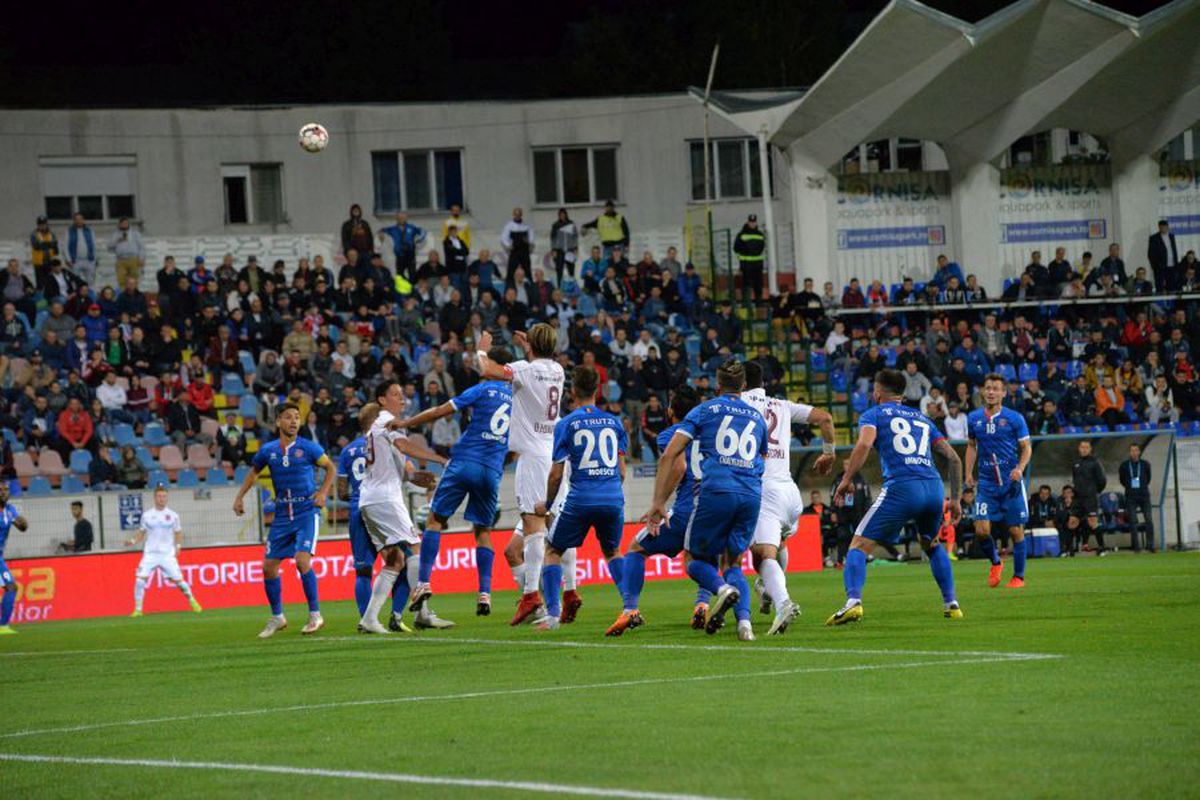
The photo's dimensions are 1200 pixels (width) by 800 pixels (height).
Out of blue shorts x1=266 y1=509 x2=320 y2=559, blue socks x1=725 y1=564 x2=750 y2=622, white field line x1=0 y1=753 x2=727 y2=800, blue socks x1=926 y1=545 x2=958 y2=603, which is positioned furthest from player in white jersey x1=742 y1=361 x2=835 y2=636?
white field line x1=0 y1=753 x2=727 y2=800

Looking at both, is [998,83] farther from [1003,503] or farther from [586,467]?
[586,467]

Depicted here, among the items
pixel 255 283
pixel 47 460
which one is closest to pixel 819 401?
pixel 255 283

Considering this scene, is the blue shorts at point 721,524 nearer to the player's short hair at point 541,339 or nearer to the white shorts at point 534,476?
the player's short hair at point 541,339

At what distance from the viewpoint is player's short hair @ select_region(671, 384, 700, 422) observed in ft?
52.6

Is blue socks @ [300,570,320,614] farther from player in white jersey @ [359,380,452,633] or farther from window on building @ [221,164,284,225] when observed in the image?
window on building @ [221,164,284,225]

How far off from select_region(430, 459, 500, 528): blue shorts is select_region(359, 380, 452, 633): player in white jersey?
18.7 inches

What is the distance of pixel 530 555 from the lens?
17359mm

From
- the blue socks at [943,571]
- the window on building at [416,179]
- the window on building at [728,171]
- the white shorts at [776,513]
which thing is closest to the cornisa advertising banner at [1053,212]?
the window on building at [728,171]

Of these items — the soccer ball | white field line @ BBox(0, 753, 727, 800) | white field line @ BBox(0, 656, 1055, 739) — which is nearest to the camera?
white field line @ BBox(0, 753, 727, 800)

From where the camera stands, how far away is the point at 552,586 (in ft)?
53.9

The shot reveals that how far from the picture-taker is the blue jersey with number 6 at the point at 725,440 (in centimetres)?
1421

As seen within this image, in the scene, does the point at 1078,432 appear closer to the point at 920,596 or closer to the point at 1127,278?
the point at 1127,278

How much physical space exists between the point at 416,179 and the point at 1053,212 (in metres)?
16.8

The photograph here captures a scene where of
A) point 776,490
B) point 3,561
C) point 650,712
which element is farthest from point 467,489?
point 3,561
